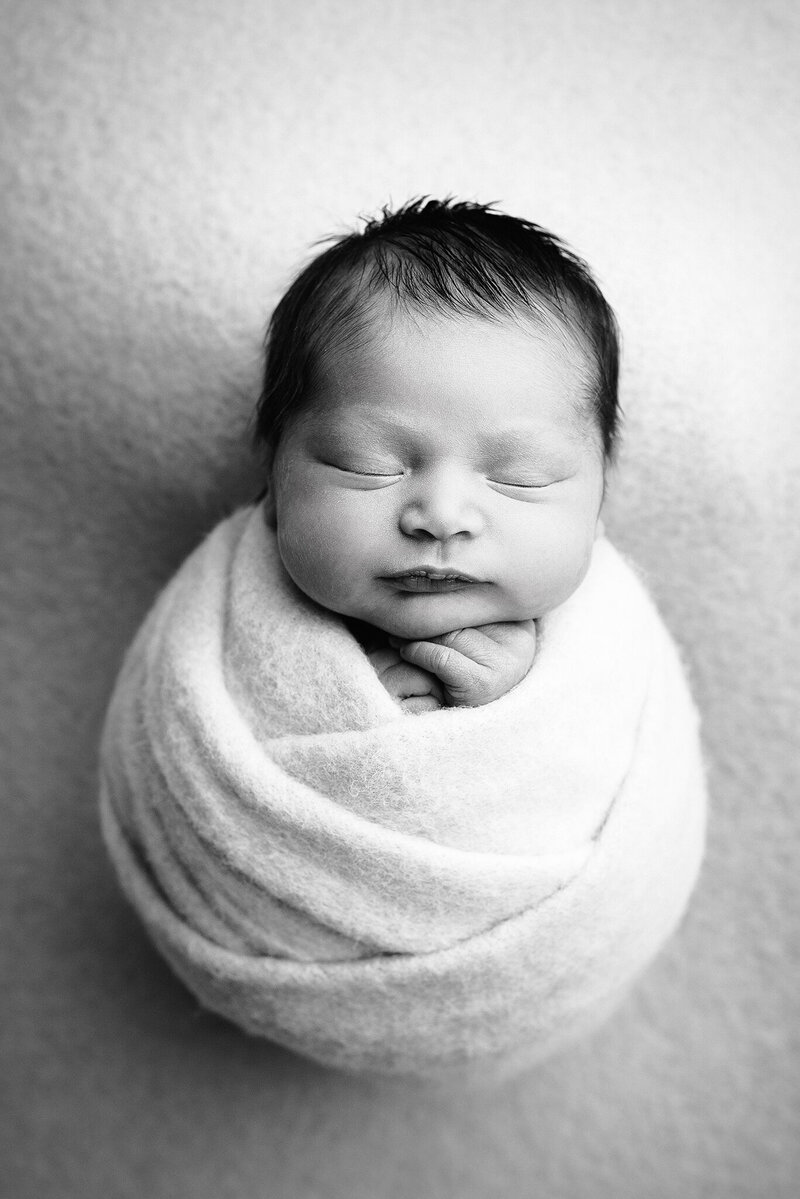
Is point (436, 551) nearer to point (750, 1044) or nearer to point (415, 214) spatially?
point (415, 214)

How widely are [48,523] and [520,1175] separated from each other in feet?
2.94

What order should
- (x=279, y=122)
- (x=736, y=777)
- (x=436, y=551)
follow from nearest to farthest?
(x=436, y=551) → (x=279, y=122) → (x=736, y=777)

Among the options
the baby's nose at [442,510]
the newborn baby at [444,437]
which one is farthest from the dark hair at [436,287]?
the baby's nose at [442,510]

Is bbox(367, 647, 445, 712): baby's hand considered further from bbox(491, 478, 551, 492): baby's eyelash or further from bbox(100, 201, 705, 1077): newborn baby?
bbox(491, 478, 551, 492): baby's eyelash

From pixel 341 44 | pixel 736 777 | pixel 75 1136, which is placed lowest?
pixel 75 1136

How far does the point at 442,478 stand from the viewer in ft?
2.43

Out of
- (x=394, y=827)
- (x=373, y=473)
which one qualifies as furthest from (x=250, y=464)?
(x=394, y=827)

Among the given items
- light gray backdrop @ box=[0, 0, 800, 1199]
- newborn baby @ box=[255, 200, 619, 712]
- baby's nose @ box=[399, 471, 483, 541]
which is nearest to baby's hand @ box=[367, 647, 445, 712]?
newborn baby @ box=[255, 200, 619, 712]

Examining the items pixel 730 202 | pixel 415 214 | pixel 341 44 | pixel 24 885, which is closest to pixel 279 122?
pixel 341 44

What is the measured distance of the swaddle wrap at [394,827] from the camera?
0.75 meters

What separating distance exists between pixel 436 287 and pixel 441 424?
100 mm

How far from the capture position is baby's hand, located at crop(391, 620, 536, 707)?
2.56 feet

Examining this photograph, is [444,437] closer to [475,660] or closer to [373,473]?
[373,473]

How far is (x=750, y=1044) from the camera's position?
1.15m
